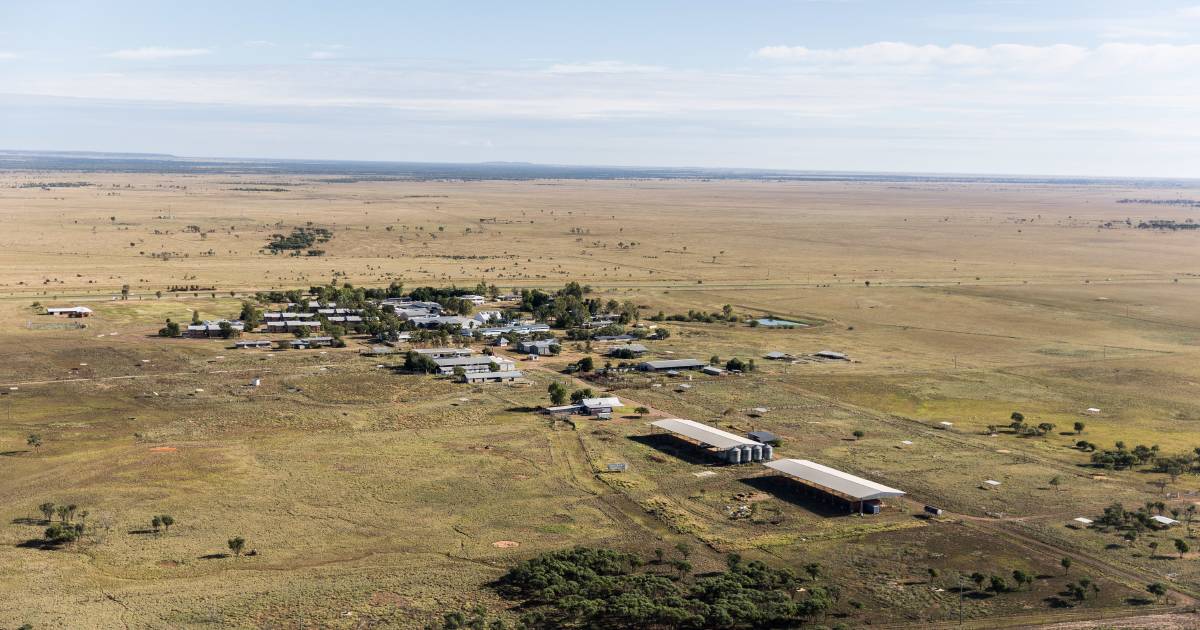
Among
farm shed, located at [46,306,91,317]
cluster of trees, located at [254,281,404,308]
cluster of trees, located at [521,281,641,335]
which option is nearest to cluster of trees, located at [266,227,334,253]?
cluster of trees, located at [254,281,404,308]

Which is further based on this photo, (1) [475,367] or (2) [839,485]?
(1) [475,367]

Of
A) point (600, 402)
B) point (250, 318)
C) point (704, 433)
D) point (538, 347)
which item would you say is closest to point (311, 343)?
point (250, 318)

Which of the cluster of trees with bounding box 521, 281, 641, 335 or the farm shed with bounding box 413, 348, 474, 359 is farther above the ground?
the cluster of trees with bounding box 521, 281, 641, 335

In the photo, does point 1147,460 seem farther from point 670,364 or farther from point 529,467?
point 670,364

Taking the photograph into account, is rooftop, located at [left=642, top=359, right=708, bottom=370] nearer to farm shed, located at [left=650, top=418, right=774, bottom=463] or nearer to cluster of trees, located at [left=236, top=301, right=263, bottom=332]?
farm shed, located at [left=650, top=418, right=774, bottom=463]

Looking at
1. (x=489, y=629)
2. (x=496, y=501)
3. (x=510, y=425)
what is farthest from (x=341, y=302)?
(x=489, y=629)

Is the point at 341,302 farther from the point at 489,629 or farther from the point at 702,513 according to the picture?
the point at 489,629

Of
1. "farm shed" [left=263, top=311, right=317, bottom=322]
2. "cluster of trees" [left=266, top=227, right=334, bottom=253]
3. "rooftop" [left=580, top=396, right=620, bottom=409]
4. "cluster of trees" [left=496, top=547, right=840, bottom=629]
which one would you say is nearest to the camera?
"cluster of trees" [left=496, top=547, right=840, bottom=629]
